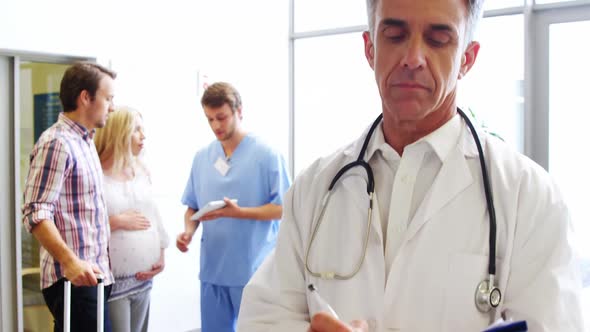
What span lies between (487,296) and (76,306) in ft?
6.68

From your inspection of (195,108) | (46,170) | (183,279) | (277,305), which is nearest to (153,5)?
(195,108)

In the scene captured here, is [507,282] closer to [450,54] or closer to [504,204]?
[504,204]

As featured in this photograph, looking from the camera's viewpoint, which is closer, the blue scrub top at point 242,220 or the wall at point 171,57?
the blue scrub top at point 242,220

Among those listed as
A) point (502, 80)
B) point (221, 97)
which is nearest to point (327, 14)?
point (502, 80)

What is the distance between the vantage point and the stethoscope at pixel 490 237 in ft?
3.46

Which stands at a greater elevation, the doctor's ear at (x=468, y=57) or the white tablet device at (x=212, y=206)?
the doctor's ear at (x=468, y=57)

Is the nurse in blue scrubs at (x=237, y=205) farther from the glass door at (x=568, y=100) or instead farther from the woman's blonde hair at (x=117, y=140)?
the glass door at (x=568, y=100)

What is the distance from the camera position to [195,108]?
478 cm

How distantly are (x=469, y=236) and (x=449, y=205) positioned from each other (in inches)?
2.5

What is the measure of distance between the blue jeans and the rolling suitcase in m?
0.02

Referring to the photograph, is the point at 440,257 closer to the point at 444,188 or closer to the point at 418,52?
the point at 444,188

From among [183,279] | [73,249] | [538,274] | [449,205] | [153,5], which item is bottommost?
[183,279]

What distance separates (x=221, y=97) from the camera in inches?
128

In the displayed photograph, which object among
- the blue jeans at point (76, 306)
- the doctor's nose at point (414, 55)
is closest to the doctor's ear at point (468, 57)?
the doctor's nose at point (414, 55)
